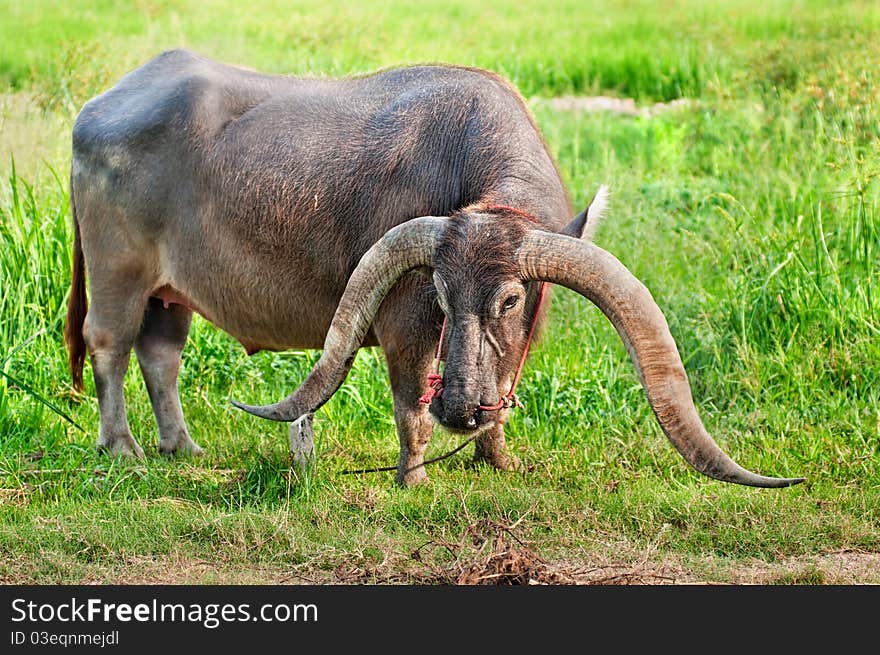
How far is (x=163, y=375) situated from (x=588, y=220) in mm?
2720

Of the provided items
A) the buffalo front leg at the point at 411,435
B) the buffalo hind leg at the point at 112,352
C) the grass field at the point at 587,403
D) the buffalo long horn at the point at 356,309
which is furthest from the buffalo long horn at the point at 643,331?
the buffalo hind leg at the point at 112,352

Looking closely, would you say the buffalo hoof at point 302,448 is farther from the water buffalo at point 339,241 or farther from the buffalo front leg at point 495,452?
the buffalo front leg at point 495,452

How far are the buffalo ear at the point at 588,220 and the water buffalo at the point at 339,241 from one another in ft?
0.04

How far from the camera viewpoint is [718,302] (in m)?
7.21

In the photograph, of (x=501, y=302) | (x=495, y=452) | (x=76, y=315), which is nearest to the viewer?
(x=501, y=302)

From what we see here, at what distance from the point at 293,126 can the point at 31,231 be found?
99.3 inches

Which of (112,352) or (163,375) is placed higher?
(112,352)

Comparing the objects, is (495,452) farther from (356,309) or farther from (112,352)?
(112,352)

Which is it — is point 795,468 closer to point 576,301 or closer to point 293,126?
point 576,301

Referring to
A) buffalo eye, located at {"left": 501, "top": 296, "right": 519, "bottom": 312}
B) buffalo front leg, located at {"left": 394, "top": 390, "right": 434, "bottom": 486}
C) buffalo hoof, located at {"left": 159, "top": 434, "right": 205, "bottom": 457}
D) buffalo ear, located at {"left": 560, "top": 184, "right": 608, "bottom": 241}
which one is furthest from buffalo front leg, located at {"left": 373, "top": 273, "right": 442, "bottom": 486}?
buffalo hoof, located at {"left": 159, "top": 434, "right": 205, "bottom": 457}

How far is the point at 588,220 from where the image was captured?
4.85 meters

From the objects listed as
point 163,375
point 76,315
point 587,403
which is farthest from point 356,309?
point 76,315

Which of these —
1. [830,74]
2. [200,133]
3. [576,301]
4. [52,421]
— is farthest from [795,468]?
[830,74]

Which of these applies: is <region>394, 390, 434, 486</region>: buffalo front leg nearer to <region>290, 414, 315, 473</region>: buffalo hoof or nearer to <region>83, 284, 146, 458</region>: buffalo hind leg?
<region>290, 414, 315, 473</region>: buffalo hoof
